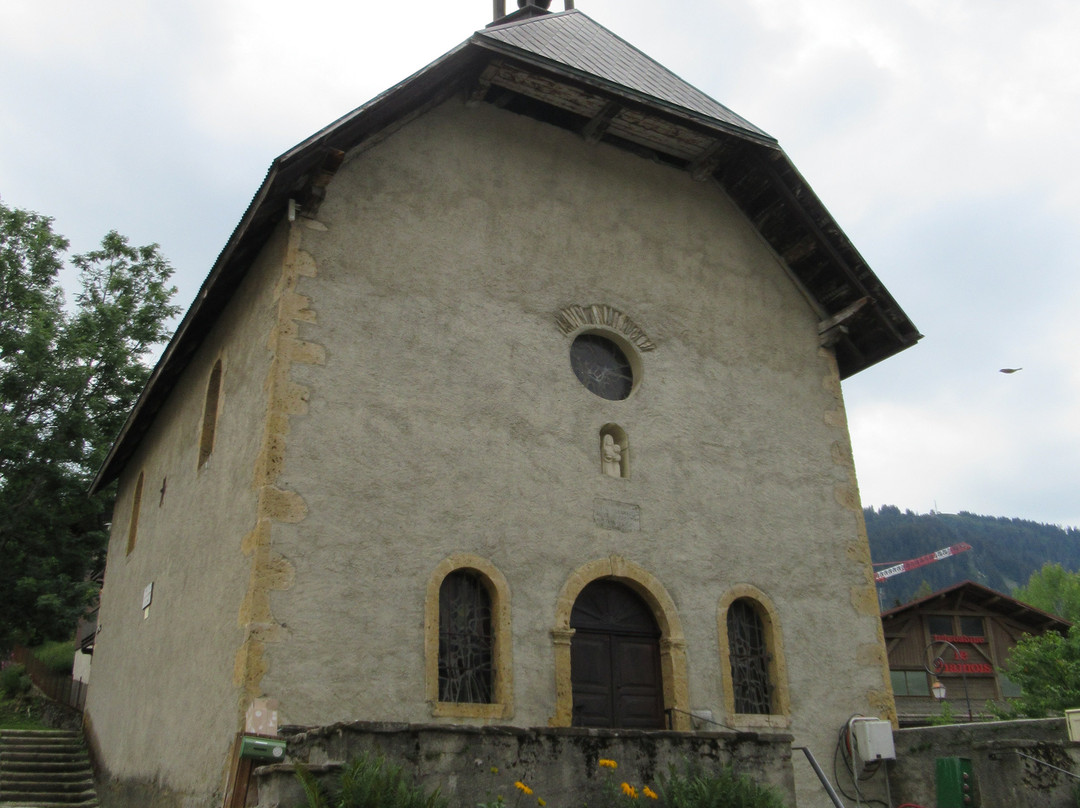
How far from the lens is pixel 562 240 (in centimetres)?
1092

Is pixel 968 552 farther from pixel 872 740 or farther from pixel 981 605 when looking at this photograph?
pixel 872 740

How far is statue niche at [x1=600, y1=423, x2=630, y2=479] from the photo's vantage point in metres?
10.2

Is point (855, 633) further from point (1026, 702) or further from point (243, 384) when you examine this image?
point (1026, 702)

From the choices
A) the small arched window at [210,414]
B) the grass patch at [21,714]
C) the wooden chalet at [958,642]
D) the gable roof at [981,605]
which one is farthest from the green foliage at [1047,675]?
the grass patch at [21,714]

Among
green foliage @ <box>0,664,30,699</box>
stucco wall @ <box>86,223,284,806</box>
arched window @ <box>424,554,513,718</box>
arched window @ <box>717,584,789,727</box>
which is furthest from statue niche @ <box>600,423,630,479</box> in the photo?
green foliage @ <box>0,664,30,699</box>

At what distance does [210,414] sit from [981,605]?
→ 26.6 m

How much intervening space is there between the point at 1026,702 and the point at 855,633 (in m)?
15.5

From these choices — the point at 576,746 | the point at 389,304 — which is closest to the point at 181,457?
the point at 389,304

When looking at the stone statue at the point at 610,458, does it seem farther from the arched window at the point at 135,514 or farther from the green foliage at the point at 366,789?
the arched window at the point at 135,514

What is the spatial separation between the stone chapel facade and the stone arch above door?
0.03m

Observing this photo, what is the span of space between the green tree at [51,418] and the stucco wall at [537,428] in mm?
14424

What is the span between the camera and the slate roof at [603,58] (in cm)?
1057

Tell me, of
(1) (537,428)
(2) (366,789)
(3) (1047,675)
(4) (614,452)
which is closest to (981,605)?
(3) (1047,675)

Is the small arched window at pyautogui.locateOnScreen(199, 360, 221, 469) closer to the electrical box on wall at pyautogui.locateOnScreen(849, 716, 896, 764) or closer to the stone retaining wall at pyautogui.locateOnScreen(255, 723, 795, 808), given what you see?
the stone retaining wall at pyautogui.locateOnScreen(255, 723, 795, 808)
